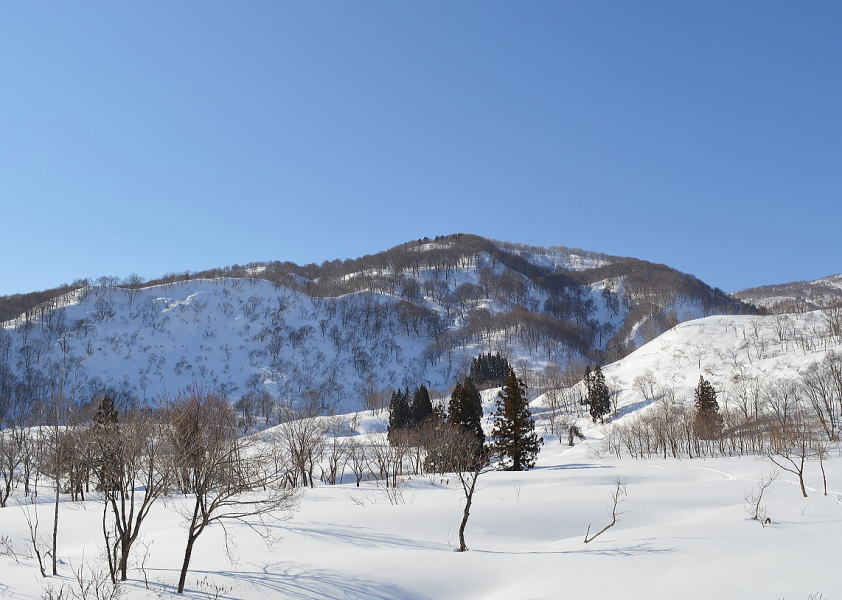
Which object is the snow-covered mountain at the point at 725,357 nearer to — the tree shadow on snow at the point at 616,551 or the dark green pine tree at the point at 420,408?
the dark green pine tree at the point at 420,408

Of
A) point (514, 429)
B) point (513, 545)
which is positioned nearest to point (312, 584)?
point (513, 545)

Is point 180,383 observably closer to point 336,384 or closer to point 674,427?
point 336,384

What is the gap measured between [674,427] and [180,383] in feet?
478

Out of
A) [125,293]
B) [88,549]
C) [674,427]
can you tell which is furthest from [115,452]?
[125,293]

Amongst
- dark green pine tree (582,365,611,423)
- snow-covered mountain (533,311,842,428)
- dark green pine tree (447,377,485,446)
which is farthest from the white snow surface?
snow-covered mountain (533,311,842,428)

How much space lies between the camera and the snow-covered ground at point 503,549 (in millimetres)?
15125

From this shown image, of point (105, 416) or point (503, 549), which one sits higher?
point (105, 416)

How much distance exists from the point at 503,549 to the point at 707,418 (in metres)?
63.3

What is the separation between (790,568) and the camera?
15266 millimetres

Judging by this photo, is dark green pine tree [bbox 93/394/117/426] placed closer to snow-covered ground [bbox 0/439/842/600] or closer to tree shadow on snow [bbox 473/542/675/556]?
snow-covered ground [bbox 0/439/842/600]

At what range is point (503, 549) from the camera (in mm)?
22266

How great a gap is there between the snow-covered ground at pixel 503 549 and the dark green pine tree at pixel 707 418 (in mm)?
33349

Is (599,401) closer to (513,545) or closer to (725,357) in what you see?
(725,357)

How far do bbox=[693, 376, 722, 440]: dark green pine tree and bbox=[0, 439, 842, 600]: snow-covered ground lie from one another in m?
33.3
